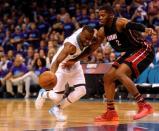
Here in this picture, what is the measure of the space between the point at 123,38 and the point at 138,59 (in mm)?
406

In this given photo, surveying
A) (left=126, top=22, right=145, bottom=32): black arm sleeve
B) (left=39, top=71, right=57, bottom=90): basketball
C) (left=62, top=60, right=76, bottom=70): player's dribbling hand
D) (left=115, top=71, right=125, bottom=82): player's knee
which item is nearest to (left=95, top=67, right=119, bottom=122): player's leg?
(left=115, top=71, right=125, bottom=82): player's knee

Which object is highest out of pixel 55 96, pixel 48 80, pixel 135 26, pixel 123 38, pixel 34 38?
pixel 135 26

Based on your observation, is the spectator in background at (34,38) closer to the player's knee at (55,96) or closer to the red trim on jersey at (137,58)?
the player's knee at (55,96)

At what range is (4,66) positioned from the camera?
16578 mm

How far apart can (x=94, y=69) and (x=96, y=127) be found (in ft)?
24.1

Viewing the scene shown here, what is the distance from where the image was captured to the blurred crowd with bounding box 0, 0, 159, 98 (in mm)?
15461

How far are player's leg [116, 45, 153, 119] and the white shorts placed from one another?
907 mm

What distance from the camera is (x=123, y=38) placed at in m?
7.96

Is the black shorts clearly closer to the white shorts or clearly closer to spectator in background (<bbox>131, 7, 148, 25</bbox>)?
the white shorts

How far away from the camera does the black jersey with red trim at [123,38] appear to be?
7930 mm

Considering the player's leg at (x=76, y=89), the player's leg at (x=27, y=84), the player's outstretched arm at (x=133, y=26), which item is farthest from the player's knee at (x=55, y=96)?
the player's leg at (x=27, y=84)

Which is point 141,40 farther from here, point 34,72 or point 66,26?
point 66,26

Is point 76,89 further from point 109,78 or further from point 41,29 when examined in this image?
point 41,29

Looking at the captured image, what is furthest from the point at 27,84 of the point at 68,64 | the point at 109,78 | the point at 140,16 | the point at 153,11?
the point at 109,78
